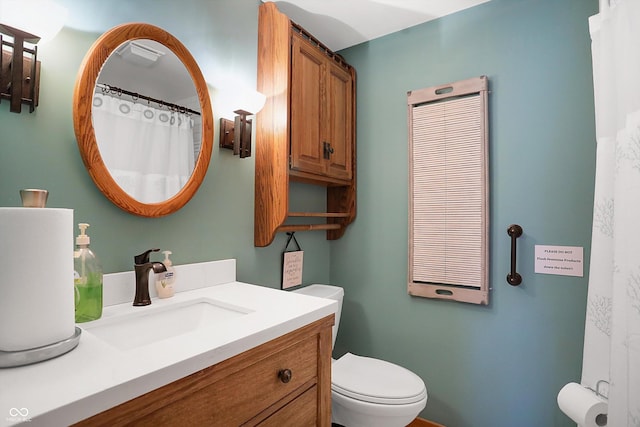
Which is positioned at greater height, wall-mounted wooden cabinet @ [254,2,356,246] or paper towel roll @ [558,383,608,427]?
wall-mounted wooden cabinet @ [254,2,356,246]

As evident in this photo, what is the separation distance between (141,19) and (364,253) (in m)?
1.74

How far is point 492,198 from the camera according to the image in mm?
1778

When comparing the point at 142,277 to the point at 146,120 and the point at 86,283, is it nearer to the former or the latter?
the point at 86,283

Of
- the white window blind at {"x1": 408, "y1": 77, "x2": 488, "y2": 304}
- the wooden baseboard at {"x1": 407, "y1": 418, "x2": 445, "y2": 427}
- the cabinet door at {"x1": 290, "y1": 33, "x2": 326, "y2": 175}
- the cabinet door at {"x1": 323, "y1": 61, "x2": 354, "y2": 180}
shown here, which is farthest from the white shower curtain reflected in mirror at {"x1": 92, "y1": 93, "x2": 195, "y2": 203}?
the wooden baseboard at {"x1": 407, "y1": 418, "x2": 445, "y2": 427}

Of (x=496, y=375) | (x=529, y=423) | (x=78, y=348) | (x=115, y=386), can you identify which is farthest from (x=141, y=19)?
(x=529, y=423)

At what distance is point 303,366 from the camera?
1.04m

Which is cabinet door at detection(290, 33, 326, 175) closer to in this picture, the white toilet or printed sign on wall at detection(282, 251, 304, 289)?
printed sign on wall at detection(282, 251, 304, 289)

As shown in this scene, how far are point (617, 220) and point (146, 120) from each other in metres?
1.74

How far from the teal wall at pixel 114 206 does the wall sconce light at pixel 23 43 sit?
0.13ft

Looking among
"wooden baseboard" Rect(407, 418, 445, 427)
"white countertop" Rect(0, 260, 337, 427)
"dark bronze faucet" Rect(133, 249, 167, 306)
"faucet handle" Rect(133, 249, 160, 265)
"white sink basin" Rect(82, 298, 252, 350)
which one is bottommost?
"wooden baseboard" Rect(407, 418, 445, 427)

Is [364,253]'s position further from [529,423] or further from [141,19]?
[141,19]

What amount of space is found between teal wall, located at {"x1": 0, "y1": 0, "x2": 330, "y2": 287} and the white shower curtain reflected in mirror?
0.28 ft

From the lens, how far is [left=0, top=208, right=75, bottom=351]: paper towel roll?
65 cm

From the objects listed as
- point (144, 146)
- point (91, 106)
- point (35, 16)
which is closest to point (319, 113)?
point (144, 146)
